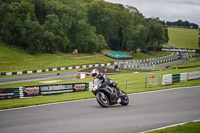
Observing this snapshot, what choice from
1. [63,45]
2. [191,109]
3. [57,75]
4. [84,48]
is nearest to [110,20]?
[84,48]

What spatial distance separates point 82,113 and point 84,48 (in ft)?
280

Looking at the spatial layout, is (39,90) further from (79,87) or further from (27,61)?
(27,61)

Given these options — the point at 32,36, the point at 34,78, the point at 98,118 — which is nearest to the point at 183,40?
the point at 32,36

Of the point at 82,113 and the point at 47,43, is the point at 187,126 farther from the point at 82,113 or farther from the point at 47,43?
the point at 47,43

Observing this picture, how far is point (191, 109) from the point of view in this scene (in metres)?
15.3

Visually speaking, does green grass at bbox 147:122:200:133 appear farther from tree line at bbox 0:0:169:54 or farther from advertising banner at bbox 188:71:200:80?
tree line at bbox 0:0:169:54

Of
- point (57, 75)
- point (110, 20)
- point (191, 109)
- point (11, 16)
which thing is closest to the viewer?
point (191, 109)

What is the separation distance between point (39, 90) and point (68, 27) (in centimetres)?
7024

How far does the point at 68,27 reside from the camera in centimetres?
9544

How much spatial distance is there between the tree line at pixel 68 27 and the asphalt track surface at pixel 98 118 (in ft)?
222

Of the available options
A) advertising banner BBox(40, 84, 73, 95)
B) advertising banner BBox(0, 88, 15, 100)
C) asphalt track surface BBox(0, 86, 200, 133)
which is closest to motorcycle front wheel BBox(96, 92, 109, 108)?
asphalt track surface BBox(0, 86, 200, 133)

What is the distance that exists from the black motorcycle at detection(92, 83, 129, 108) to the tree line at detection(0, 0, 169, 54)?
67628 millimetres

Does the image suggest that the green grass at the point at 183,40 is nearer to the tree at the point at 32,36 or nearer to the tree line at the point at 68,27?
the tree line at the point at 68,27

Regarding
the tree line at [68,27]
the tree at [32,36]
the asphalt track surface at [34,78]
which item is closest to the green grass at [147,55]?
the tree line at [68,27]
